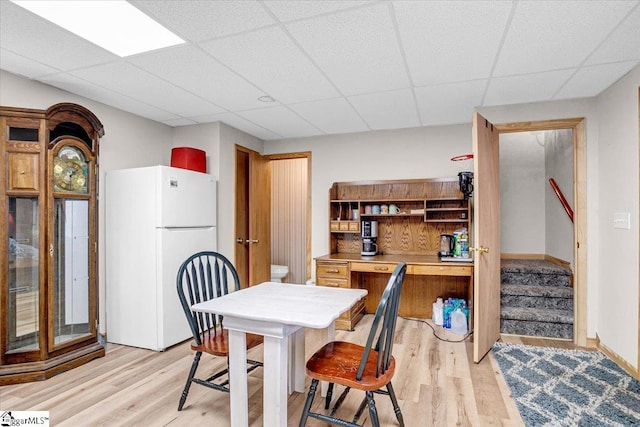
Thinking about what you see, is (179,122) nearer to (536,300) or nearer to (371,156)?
(371,156)

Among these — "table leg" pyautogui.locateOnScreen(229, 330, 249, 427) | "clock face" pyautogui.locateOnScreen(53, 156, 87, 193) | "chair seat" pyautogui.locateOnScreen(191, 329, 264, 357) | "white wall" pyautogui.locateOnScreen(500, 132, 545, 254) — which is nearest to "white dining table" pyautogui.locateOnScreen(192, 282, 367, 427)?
"table leg" pyautogui.locateOnScreen(229, 330, 249, 427)

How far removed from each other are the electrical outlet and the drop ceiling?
110 cm

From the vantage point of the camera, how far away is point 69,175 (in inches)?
112

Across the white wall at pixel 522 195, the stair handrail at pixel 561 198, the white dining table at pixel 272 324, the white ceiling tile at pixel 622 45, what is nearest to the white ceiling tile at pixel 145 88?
the white dining table at pixel 272 324

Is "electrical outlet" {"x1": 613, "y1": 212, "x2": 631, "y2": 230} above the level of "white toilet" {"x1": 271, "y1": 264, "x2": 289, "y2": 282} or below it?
above

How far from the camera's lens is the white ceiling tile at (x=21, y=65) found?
2.37 meters

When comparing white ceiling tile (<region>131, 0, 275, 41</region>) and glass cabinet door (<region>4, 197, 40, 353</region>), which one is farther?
glass cabinet door (<region>4, 197, 40, 353</region>)

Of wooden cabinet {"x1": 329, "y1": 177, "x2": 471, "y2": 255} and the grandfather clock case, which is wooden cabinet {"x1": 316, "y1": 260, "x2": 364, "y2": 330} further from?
the grandfather clock case

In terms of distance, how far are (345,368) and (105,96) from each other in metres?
3.14

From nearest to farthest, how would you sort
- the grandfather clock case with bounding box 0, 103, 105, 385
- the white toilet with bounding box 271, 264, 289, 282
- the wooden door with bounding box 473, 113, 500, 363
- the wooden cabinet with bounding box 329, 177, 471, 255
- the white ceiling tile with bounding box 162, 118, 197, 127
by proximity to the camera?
the grandfather clock case with bounding box 0, 103, 105, 385
the wooden door with bounding box 473, 113, 500, 363
the white ceiling tile with bounding box 162, 118, 197, 127
the wooden cabinet with bounding box 329, 177, 471, 255
the white toilet with bounding box 271, 264, 289, 282

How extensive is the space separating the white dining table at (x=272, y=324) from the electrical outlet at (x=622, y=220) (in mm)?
2201

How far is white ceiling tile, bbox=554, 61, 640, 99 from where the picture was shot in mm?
2564

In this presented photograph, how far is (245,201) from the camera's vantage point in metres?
4.74

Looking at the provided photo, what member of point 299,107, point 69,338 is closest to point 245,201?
point 299,107
